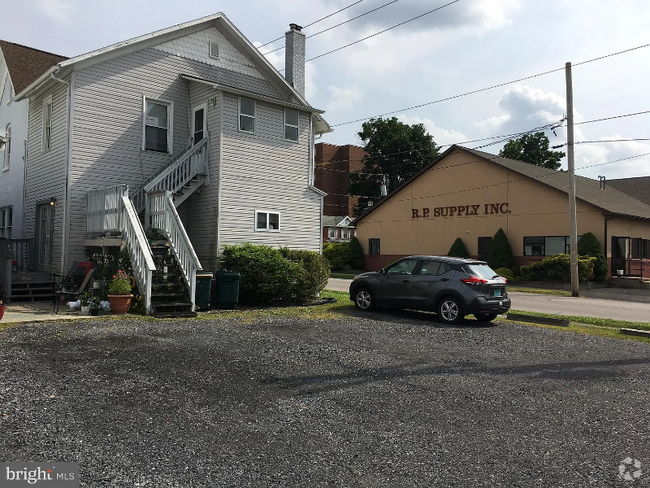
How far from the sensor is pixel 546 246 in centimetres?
3078

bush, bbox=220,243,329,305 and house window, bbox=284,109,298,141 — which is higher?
house window, bbox=284,109,298,141

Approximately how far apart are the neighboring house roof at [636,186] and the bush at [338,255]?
21802 millimetres

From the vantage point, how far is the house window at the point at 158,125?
57.8 ft

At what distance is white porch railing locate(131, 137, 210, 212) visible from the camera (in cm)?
1623

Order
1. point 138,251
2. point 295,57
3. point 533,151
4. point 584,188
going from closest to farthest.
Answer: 1. point 138,251
2. point 295,57
3. point 584,188
4. point 533,151

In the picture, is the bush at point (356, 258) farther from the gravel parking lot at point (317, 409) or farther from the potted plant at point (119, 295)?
the gravel parking lot at point (317, 409)

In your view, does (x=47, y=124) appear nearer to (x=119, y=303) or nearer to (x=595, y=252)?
(x=119, y=303)

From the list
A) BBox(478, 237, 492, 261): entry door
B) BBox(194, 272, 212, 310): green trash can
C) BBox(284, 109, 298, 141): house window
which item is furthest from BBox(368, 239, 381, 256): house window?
BBox(194, 272, 212, 310): green trash can

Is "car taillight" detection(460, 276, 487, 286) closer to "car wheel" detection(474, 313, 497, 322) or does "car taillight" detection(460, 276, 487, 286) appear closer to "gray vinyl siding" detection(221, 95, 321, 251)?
"car wheel" detection(474, 313, 497, 322)

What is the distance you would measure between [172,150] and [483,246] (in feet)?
72.2

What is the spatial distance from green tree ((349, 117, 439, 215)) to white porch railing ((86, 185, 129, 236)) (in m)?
42.5

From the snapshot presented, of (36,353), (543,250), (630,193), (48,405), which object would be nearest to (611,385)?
(48,405)

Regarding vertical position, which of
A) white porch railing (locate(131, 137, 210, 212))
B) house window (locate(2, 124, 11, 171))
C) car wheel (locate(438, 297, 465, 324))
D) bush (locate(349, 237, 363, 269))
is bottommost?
car wheel (locate(438, 297, 465, 324))

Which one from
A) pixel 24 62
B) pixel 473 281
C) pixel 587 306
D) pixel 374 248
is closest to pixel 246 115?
pixel 24 62
